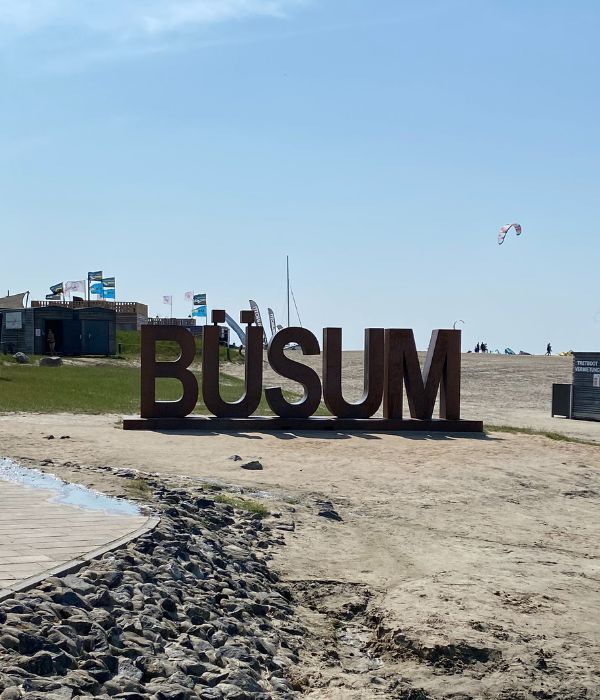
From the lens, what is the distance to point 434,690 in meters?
7.00

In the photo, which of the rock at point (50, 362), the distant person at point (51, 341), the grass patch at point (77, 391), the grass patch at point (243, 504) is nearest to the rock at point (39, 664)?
the grass patch at point (243, 504)

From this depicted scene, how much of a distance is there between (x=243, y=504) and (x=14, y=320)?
4866 cm

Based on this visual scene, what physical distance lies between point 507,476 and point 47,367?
107 ft

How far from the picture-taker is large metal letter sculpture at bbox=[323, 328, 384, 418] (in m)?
22.4

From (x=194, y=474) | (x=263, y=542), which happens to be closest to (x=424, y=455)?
(x=194, y=474)

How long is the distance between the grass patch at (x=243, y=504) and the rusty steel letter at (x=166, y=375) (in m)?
9.25

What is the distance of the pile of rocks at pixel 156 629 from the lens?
18.6ft

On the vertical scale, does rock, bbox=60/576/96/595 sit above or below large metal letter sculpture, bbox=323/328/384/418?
below

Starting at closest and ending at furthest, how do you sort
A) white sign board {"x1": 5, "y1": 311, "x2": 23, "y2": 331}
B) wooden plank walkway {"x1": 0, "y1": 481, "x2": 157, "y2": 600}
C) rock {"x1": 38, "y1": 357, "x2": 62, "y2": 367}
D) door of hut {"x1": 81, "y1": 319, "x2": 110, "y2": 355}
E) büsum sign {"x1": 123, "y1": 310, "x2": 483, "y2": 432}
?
wooden plank walkway {"x1": 0, "y1": 481, "x2": 157, "y2": 600}
büsum sign {"x1": 123, "y1": 310, "x2": 483, "y2": 432}
rock {"x1": 38, "y1": 357, "x2": 62, "y2": 367}
white sign board {"x1": 5, "y1": 311, "x2": 23, "y2": 331}
door of hut {"x1": 81, "y1": 319, "x2": 110, "y2": 355}

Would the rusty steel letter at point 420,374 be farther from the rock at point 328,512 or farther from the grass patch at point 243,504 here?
the grass patch at point 243,504

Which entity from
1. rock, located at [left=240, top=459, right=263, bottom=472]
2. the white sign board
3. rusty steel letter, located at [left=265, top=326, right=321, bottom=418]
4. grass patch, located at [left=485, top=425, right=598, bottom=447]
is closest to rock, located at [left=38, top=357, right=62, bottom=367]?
the white sign board

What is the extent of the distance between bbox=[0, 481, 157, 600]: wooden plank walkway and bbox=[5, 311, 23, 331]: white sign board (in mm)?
49102

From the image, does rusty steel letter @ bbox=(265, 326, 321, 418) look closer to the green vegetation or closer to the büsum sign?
the büsum sign

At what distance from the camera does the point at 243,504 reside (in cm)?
1194
